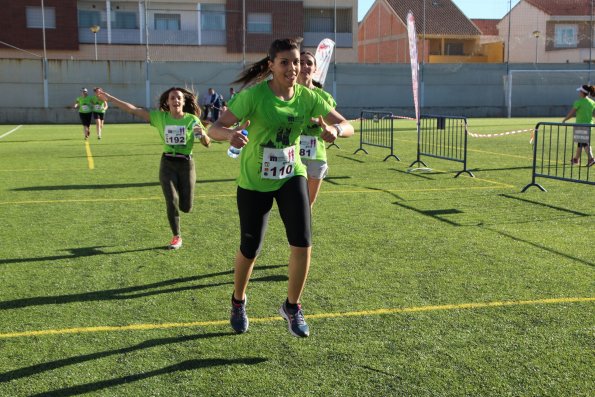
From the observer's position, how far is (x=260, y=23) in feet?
146

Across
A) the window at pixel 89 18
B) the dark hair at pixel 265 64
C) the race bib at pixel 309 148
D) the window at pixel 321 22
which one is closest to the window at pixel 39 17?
the window at pixel 89 18

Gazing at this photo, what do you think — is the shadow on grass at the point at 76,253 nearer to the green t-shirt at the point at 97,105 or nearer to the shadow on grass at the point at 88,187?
the shadow on grass at the point at 88,187

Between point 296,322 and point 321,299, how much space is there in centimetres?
100

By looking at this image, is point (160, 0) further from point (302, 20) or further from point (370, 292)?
point (370, 292)

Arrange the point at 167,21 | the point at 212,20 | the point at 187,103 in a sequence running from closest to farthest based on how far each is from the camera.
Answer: the point at 187,103 < the point at 167,21 < the point at 212,20

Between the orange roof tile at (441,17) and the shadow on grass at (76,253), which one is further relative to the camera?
the orange roof tile at (441,17)

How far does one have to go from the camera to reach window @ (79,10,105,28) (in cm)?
4341

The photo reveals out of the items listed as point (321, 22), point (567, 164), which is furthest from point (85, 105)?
point (321, 22)

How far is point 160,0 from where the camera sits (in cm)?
4297

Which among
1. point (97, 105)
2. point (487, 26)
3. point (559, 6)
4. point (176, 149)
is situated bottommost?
point (176, 149)

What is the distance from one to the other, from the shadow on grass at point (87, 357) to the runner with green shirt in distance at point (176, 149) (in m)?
2.97

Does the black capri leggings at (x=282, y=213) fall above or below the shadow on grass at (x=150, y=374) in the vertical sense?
above

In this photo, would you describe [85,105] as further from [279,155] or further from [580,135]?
[279,155]

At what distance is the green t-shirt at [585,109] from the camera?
16.7m
